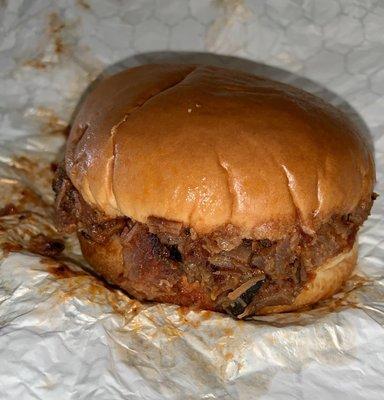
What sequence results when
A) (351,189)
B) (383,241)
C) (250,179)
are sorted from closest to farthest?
(250,179) < (351,189) < (383,241)

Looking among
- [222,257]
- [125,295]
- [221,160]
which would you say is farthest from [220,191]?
[125,295]

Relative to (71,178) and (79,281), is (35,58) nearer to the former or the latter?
(71,178)

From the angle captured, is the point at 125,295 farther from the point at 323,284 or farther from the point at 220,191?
the point at 323,284

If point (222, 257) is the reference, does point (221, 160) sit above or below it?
above

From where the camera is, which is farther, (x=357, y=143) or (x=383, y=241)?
(x=383, y=241)

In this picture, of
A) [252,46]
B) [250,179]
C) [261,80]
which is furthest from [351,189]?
[252,46]

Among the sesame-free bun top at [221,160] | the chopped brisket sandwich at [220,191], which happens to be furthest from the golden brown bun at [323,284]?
the sesame-free bun top at [221,160]

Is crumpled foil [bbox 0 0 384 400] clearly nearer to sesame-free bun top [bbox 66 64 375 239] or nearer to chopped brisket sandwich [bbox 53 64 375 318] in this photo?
chopped brisket sandwich [bbox 53 64 375 318]
